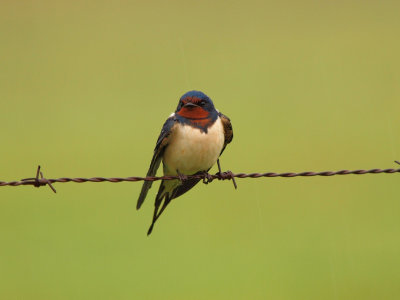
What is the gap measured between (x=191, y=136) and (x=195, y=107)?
0.62 ft

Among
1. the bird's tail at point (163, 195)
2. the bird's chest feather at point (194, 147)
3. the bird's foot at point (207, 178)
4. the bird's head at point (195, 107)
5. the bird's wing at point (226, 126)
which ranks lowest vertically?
the bird's tail at point (163, 195)

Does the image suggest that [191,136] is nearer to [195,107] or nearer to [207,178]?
[195,107]

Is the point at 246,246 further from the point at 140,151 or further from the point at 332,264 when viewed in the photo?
the point at 140,151

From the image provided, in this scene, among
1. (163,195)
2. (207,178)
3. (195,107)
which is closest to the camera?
(195,107)

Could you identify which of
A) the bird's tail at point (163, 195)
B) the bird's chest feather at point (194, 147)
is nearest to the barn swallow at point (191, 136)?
the bird's chest feather at point (194, 147)

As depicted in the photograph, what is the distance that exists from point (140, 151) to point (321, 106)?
3.96 metres

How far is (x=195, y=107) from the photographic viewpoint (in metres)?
5.04

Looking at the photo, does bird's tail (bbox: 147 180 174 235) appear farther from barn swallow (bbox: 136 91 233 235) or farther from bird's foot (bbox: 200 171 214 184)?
bird's foot (bbox: 200 171 214 184)

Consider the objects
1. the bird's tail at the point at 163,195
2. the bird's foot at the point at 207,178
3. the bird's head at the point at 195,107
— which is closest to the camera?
the bird's head at the point at 195,107

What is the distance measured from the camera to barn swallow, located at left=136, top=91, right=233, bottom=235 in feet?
16.6

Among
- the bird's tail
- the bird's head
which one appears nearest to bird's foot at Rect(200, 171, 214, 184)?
the bird's tail

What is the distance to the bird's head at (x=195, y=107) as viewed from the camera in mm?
5043

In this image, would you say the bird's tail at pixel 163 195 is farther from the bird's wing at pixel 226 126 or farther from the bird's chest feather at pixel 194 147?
the bird's wing at pixel 226 126

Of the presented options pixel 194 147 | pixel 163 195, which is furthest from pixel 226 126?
pixel 163 195
